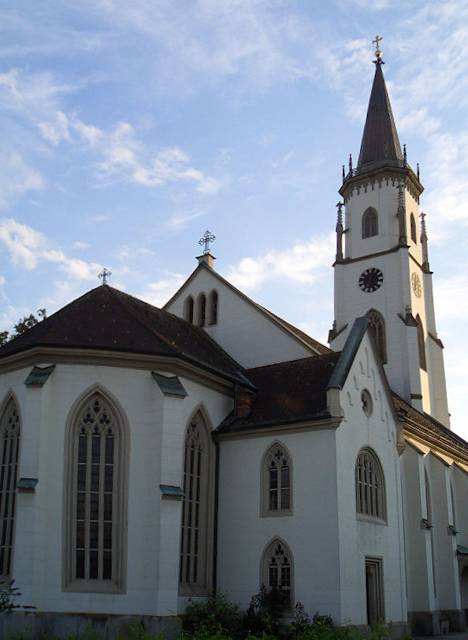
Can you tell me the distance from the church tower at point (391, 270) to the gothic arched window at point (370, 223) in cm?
6

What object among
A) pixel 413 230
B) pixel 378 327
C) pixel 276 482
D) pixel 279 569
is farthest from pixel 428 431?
pixel 413 230

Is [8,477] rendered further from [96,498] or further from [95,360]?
[95,360]

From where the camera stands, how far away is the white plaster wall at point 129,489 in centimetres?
2061

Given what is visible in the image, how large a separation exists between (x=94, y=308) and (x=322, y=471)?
9374 millimetres

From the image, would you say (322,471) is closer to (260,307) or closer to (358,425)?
(358,425)

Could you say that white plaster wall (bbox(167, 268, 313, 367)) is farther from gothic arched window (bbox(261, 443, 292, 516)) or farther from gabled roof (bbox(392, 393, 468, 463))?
gothic arched window (bbox(261, 443, 292, 516))

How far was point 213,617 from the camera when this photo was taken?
21484mm

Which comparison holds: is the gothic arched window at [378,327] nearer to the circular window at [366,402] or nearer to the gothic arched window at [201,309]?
the gothic arched window at [201,309]

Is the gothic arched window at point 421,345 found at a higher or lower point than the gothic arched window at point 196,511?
higher

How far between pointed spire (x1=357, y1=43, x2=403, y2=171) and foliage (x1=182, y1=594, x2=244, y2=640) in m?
30.4

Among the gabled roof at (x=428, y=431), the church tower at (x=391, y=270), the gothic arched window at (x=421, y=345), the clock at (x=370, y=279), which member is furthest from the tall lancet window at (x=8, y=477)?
the clock at (x=370, y=279)

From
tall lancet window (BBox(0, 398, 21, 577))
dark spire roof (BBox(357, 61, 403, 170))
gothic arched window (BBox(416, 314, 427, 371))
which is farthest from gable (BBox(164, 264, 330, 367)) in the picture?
dark spire roof (BBox(357, 61, 403, 170))

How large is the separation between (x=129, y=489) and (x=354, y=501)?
23.3ft

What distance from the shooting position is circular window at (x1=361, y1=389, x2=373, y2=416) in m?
25.7
